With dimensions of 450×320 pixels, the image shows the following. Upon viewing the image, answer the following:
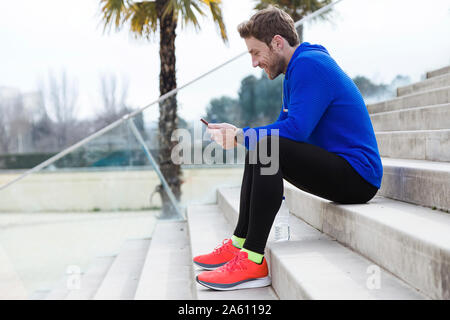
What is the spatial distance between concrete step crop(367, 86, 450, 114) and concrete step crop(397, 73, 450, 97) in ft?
0.88

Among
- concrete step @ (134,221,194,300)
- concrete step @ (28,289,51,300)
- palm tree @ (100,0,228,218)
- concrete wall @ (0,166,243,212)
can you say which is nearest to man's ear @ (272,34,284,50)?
Result: concrete step @ (134,221,194,300)

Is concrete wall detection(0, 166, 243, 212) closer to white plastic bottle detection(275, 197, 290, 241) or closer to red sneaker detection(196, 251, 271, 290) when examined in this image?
white plastic bottle detection(275, 197, 290, 241)

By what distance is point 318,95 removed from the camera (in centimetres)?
174

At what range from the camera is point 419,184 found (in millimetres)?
1939

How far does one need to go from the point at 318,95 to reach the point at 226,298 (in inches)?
34.9

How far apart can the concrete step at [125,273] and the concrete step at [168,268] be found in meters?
0.16

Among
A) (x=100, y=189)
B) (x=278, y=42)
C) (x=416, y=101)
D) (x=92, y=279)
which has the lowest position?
(x=92, y=279)

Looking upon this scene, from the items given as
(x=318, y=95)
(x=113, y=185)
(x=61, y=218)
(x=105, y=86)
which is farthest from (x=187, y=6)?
(x=105, y=86)

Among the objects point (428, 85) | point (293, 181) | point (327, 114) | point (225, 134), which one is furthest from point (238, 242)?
point (428, 85)

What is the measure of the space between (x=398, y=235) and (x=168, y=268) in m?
1.80

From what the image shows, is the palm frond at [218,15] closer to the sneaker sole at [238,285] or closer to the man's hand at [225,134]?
the man's hand at [225,134]

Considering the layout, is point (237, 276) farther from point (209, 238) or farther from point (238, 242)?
point (209, 238)

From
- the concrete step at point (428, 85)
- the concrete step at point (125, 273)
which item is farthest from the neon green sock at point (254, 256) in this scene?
the concrete step at point (428, 85)
